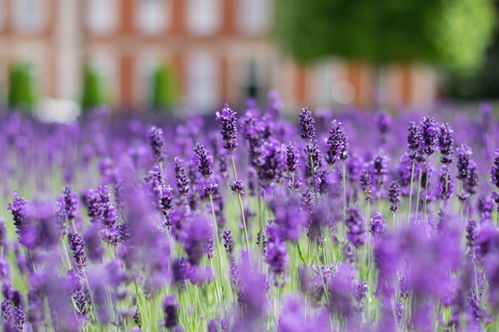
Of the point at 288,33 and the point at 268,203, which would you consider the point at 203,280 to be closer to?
the point at 268,203

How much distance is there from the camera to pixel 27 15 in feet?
107

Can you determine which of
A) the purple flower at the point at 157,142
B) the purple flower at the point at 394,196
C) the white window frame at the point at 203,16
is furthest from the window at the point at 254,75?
the purple flower at the point at 394,196

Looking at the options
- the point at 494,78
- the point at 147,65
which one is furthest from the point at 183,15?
the point at 494,78

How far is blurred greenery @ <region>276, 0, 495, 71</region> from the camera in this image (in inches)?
696

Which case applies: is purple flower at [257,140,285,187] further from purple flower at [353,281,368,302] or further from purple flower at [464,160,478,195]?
purple flower at [464,160,478,195]

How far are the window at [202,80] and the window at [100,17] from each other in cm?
303

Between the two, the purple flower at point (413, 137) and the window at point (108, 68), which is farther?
the window at point (108, 68)

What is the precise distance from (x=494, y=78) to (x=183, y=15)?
35.8ft

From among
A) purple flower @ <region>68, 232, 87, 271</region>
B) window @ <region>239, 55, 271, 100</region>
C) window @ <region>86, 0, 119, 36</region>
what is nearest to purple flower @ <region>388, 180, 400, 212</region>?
purple flower @ <region>68, 232, 87, 271</region>

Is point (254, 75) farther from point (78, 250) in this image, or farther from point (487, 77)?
point (78, 250)

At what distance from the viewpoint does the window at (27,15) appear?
32438 mm

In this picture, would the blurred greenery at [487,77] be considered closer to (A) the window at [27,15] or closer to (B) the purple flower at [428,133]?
(A) the window at [27,15]

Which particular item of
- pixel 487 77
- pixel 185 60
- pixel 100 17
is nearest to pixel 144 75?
pixel 185 60

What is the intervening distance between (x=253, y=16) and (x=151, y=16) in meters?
3.65
